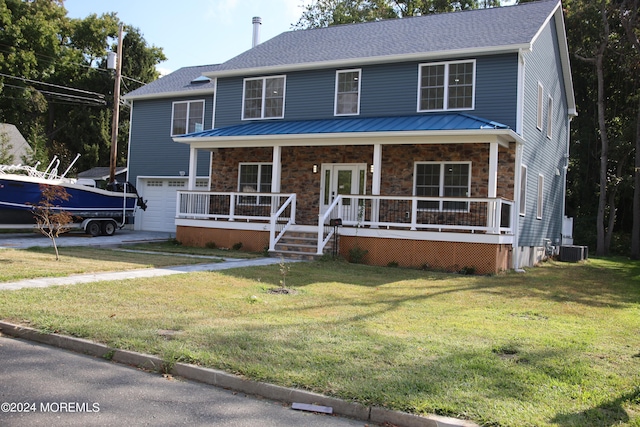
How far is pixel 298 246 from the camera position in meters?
14.9

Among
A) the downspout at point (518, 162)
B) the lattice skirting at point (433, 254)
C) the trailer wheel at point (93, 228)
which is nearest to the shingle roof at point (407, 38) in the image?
the downspout at point (518, 162)

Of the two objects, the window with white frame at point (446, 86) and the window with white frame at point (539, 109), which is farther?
the window with white frame at point (539, 109)

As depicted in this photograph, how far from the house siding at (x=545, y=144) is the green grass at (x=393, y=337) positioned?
695 centimetres

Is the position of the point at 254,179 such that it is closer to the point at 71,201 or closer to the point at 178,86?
the point at 71,201

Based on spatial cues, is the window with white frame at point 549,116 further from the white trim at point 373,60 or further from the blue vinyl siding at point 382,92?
the white trim at point 373,60

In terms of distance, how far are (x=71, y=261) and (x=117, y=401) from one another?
26.7 ft

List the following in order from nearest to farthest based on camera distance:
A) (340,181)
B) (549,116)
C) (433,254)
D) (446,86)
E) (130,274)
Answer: (130,274), (433,254), (446,86), (340,181), (549,116)

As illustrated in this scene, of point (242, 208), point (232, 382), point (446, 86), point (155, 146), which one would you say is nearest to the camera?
point (232, 382)

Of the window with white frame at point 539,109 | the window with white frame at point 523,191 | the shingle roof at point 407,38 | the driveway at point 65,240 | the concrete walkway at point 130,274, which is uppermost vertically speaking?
the shingle roof at point 407,38

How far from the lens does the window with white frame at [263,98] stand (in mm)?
18844

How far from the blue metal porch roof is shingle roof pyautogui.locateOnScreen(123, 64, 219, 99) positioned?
160 inches

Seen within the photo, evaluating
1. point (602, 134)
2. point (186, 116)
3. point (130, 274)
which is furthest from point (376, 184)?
point (602, 134)

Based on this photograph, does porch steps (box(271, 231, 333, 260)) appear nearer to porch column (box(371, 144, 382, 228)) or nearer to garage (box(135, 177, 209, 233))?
porch column (box(371, 144, 382, 228))

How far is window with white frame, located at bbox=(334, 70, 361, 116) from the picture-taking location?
17484 mm
